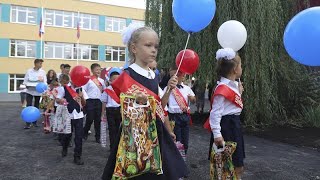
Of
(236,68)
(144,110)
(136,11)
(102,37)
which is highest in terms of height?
(136,11)

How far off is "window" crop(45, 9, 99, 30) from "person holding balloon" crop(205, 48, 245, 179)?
3014 cm

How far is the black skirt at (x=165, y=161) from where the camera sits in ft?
8.58

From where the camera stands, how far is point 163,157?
2635 millimetres

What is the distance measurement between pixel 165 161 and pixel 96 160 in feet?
10.9

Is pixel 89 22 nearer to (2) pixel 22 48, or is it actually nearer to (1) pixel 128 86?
(2) pixel 22 48

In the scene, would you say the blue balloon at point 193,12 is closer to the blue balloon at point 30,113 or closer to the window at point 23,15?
the blue balloon at point 30,113

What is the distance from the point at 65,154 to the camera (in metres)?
5.99

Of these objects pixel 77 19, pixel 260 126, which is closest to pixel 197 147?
pixel 260 126

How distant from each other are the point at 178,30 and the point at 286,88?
360cm

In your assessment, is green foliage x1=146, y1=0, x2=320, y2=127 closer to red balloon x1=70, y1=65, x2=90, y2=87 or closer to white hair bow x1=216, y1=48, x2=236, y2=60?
red balloon x1=70, y1=65, x2=90, y2=87

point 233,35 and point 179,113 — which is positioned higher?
point 233,35

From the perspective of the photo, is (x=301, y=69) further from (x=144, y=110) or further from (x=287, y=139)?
(x=144, y=110)

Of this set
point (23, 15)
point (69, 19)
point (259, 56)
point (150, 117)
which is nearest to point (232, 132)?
point (150, 117)

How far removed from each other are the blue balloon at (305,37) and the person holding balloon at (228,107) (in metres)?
0.55
